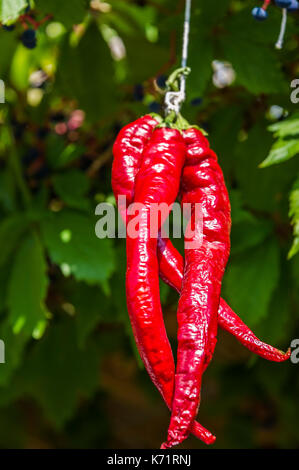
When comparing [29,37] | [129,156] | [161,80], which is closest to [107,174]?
[161,80]

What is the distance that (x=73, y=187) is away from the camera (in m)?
1.42

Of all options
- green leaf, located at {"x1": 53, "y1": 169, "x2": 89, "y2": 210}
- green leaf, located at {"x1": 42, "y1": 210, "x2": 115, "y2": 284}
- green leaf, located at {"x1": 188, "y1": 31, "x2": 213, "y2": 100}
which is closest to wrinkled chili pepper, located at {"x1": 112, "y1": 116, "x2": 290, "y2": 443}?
green leaf, located at {"x1": 188, "y1": 31, "x2": 213, "y2": 100}

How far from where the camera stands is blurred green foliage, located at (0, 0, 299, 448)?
1201 millimetres

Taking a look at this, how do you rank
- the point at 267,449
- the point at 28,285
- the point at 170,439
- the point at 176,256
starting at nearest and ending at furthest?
the point at 170,439, the point at 176,256, the point at 28,285, the point at 267,449

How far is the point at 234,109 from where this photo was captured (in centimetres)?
145

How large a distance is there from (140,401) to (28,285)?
1.51 m

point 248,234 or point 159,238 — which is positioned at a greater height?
point 159,238

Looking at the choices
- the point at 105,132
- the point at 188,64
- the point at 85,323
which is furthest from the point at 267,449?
the point at 188,64

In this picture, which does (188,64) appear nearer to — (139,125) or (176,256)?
(139,125)

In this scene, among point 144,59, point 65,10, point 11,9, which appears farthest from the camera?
point 144,59

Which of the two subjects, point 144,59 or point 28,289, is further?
point 144,59

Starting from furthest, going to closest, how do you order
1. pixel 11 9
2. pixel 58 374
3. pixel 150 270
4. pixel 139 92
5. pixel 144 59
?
pixel 58 374 < pixel 144 59 < pixel 139 92 < pixel 11 9 < pixel 150 270

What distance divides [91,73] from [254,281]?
71 centimetres

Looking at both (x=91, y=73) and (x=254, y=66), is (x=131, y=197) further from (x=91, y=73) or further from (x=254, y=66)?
(x=91, y=73)
